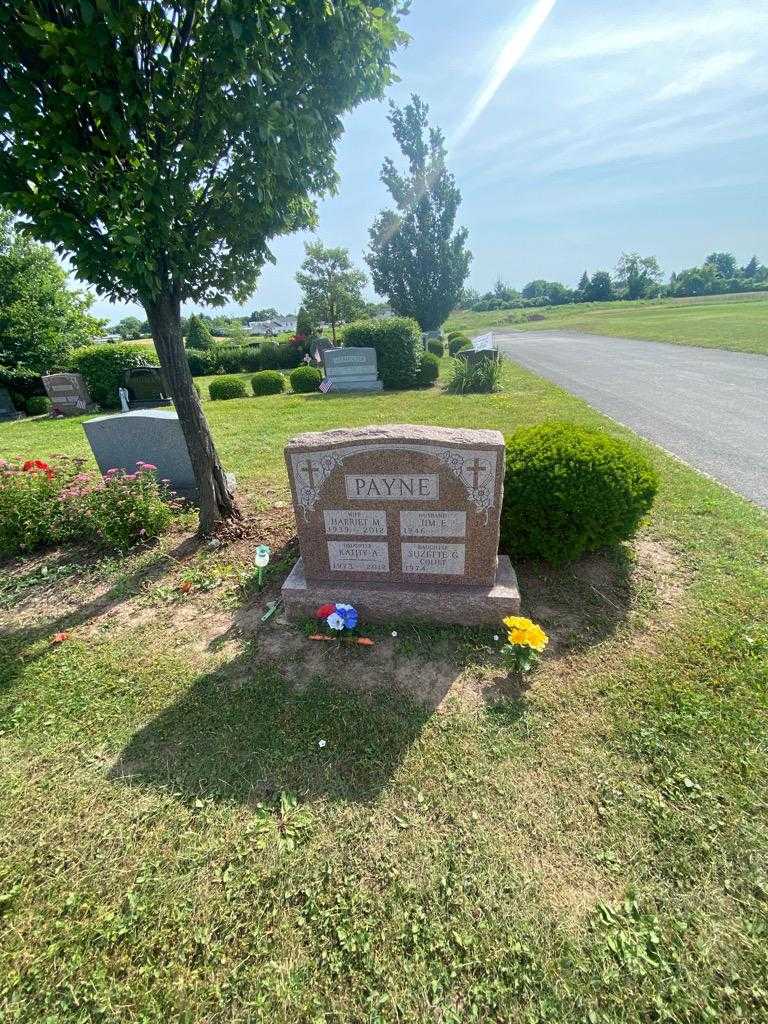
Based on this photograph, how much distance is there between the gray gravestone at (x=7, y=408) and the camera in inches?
583

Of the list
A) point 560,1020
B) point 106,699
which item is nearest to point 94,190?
point 106,699

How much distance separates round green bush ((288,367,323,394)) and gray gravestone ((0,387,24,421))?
9.24 metres

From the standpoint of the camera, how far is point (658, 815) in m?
2.07

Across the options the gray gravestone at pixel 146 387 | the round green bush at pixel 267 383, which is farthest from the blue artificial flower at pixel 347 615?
the round green bush at pixel 267 383

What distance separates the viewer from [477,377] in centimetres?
1313

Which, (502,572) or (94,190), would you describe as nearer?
(94,190)

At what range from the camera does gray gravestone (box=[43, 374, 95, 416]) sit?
46.0 feet

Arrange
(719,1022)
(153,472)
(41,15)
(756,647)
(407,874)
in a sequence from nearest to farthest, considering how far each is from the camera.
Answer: (719,1022) → (407,874) → (41,15) → (756,647) → (153,472)

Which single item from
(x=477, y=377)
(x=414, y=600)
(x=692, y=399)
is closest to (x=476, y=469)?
(x=414, y=600)

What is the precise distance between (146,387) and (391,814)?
14685 mm

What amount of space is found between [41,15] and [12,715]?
4453 millimetres

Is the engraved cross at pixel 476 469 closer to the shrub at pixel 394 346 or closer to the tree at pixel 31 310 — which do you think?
the shrub at pixel 394 346

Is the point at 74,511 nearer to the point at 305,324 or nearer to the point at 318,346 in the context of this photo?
the point at 318,346

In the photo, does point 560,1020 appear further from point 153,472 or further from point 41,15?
point 41,15
